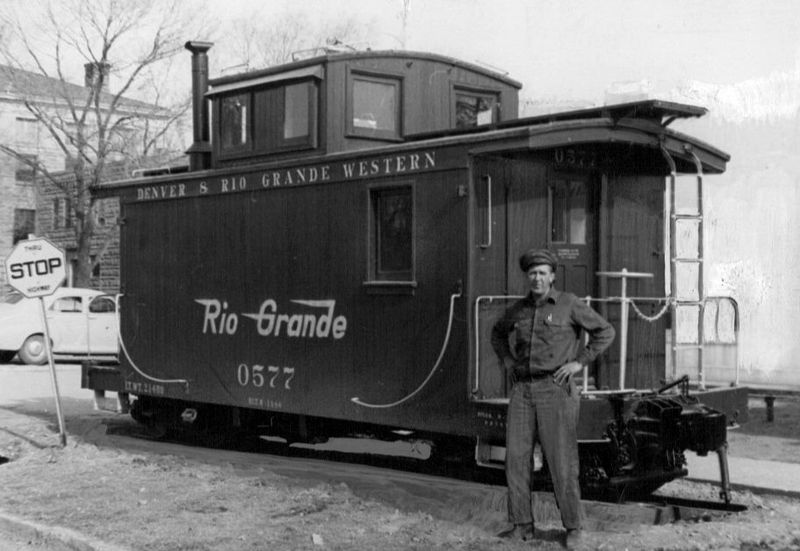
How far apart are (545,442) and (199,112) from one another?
754cm

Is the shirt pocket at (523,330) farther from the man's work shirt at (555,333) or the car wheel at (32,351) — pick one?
the car wheel at (32,351)

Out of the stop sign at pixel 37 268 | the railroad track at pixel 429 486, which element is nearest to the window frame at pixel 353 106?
the railroad track at pixel 429 486

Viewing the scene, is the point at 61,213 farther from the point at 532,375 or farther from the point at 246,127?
the point at 532,375

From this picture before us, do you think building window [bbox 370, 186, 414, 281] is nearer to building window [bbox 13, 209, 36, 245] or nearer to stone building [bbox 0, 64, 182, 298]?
stone building [bbox 0, 64, 182, 298]

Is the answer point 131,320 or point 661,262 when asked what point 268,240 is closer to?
point 131,320

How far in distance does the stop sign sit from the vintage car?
517 inches

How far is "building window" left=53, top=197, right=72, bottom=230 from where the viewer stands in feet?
134

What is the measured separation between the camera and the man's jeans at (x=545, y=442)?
736 centimetres

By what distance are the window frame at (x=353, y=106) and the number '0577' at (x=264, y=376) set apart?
7.83ft

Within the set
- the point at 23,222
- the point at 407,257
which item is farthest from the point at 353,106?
the point at 23,222

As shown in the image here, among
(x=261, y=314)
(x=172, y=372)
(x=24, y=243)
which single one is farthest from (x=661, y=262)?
(x=24, y=243)

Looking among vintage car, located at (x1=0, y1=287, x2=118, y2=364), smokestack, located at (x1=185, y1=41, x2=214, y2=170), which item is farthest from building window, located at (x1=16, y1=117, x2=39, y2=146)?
smokestack, located at (x1=185, y1=41, x2=214, y2=170)

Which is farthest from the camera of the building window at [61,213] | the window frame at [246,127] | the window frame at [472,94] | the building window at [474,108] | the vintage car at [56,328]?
the building window at [61,213]

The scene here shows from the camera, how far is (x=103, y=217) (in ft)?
124
